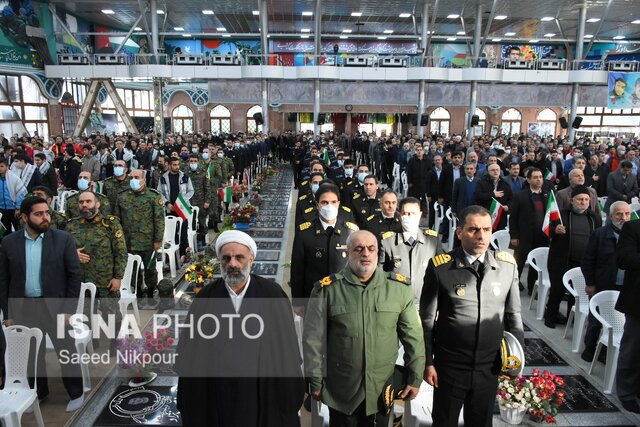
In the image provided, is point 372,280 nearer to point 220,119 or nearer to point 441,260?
point 441,260

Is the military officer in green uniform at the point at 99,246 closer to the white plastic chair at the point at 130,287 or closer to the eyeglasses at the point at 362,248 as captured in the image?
the white plastic chair at the point at 130,287

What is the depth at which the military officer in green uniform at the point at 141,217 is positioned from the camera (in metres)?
5.82

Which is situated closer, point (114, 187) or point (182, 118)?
point (114, 187)

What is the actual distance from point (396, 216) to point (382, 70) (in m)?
19.3

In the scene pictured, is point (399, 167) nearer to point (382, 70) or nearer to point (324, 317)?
point (382, 70)

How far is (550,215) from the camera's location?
217 inches

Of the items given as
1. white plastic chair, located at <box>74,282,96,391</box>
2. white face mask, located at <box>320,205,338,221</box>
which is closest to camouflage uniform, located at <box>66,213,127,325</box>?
white plastic chair, located at <box>74,282,96,391</box>

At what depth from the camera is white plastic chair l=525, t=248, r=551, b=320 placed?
5676 mm

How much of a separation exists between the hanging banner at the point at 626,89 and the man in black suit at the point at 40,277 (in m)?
24.6

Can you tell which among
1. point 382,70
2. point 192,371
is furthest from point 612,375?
point 382,70

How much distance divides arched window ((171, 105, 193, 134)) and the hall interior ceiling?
16.8 ft

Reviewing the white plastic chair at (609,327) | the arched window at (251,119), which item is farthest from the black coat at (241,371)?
the arched window at (251,119)

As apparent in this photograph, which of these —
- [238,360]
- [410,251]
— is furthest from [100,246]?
[410,251]

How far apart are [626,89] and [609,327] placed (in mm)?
22198
